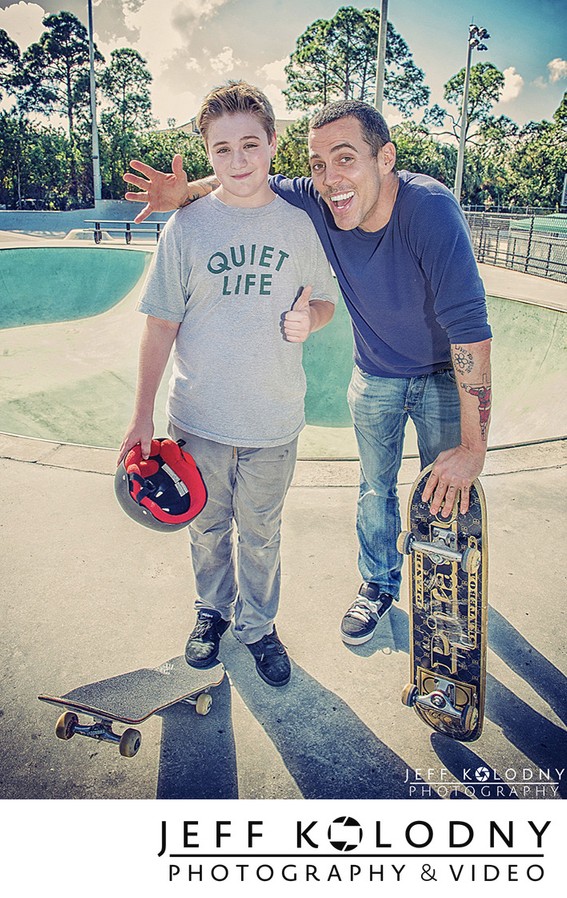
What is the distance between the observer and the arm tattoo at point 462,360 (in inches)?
85.1

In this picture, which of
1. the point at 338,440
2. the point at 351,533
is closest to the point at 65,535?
the point at 351,533

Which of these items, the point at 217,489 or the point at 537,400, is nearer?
the point at 217,489

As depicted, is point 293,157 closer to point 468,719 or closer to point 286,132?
point 286,132

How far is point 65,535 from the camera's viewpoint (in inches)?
131

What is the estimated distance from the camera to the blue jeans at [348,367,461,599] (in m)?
2.59

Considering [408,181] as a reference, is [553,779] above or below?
below

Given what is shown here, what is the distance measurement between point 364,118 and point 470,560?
1531 mm

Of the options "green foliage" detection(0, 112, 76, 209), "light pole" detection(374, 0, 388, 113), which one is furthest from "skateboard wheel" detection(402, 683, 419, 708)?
"green foliage" detection(0, 112, 76, 209)

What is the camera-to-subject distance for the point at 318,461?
14.0ft

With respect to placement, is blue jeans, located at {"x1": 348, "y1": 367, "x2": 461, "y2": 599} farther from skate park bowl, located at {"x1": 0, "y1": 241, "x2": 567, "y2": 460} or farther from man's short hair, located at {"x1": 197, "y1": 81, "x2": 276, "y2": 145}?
skate park bowl, located at {"x1": 0, "y1": 241, "x2": 567, "y2": 460}

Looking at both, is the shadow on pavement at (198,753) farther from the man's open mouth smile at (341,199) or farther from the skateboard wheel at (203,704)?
the man's open mouth smile at (341,199)

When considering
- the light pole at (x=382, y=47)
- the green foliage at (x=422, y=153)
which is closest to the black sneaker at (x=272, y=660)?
the light pole at (x=382, y=47)
